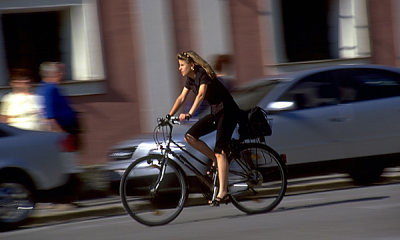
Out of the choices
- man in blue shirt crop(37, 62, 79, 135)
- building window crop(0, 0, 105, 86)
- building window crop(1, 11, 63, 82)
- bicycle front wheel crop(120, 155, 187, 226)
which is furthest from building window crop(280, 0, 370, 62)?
bicycle front wheel crop(120, 155, 187, 226)

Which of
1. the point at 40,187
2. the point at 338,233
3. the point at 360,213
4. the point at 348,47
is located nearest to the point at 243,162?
the point at 360,213

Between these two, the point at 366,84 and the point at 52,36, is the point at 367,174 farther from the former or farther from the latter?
the point at 52,36

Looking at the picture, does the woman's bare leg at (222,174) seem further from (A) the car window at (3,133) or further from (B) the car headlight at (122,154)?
(A) the car window at (3,133)

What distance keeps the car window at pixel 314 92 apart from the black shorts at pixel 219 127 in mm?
2049

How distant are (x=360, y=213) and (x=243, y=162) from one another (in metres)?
1.20

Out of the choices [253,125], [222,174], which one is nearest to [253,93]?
[253,125]

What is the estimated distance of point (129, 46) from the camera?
14023 mm

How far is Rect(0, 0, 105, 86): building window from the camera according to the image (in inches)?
541

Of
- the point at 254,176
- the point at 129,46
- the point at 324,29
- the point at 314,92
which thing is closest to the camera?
the point at 254,176

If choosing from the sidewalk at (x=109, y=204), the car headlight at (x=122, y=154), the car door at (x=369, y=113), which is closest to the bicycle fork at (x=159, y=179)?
the car headlight at (x=122, y=154)

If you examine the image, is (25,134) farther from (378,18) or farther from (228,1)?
(378,18)

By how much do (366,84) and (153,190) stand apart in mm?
3630

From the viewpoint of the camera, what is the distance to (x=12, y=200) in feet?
28.7

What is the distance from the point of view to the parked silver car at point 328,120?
32.1 feet
